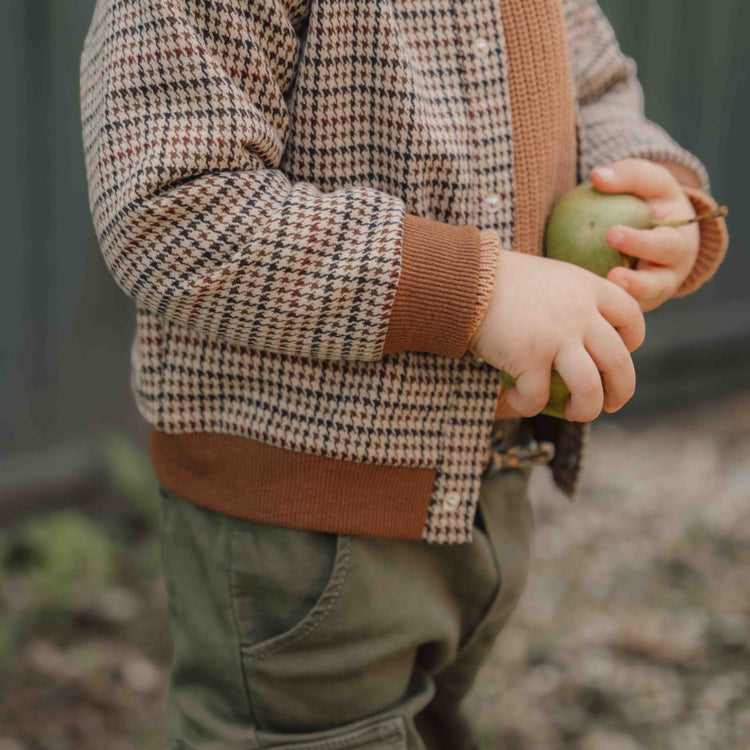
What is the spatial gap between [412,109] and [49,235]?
1.94m

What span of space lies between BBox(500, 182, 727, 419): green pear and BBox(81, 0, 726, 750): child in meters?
0.03

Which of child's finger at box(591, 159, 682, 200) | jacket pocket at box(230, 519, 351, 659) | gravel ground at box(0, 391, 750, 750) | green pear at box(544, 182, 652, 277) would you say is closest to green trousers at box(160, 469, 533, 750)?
jacket pocket at box(230, 519, 351, 659)

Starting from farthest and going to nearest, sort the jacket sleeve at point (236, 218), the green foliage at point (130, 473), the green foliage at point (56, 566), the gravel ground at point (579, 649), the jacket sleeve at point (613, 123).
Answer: the green foliage at point (130, 473)
the green foliage at point (56, 566)
the gravel ground at point (579, 649)
the jacket sleeve at point (613, 123)
the jacket sleeve at point (236, 218)

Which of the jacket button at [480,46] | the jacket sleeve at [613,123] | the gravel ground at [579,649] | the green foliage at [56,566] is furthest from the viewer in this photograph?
the green foliage at [56,566]

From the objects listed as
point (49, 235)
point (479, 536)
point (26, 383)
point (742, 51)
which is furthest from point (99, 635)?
point (742, 51)

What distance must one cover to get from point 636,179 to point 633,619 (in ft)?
5.77

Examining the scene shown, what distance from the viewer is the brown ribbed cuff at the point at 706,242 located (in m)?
1.44

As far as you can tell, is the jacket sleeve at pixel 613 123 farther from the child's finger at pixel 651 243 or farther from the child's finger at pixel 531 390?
the child's finger at pixel 531 390

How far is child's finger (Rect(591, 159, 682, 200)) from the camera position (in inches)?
49.8

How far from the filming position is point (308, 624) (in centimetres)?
121

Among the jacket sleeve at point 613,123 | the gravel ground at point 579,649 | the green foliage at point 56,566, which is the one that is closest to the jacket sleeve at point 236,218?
the jacket sleeve at point 613,123

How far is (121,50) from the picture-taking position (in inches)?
39.9

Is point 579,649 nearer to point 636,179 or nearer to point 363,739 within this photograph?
point 363,739

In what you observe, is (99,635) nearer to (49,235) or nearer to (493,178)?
(49,235)
